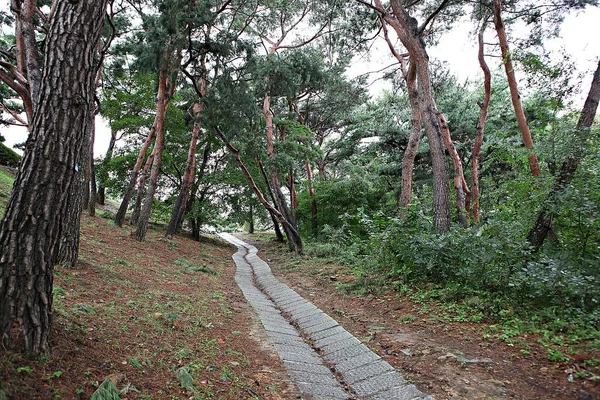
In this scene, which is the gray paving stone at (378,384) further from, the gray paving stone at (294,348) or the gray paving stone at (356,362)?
the gray paving stone at (294,348)

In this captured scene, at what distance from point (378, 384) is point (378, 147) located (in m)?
15.3

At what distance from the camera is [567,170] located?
5.24m

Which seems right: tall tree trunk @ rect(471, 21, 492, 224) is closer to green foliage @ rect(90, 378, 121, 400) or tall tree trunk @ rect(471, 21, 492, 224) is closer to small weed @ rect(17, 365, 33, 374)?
green foliage @ rect(90, 378, 121, 400)

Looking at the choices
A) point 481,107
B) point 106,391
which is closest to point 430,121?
point 481,107

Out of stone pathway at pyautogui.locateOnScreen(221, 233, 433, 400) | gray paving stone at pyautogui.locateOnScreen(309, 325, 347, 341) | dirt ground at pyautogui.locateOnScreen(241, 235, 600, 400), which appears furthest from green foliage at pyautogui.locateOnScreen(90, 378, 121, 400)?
gray paving stone at pyautogui.locateOnScreen(309, 325, 347, 341)

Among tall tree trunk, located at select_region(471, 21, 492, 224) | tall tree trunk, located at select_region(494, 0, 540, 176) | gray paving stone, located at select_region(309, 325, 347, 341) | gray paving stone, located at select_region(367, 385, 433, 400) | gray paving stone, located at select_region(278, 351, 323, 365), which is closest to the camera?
gray paving stone, located at select_region(367, 385, 433, 400)

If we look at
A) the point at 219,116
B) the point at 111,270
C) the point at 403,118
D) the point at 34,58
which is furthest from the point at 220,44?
the point at 403,118

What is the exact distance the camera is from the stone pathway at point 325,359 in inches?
122

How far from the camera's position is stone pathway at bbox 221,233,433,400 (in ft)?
10.2

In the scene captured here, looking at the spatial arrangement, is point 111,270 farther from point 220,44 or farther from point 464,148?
point 464,148

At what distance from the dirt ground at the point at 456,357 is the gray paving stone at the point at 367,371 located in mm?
167

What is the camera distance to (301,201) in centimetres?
1973

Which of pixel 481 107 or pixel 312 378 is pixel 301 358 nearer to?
pixel 312 378

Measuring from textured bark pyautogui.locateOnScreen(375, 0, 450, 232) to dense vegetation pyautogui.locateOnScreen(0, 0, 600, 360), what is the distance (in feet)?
0.11
